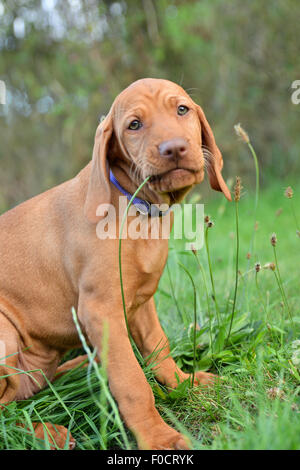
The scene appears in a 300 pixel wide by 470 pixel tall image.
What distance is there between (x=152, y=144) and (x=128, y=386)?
1.19 metres

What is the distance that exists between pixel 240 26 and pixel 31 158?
484 centimetres

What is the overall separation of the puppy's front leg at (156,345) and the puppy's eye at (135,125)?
3.58 feet

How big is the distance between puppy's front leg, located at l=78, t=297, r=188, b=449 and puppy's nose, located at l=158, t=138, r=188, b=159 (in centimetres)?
82

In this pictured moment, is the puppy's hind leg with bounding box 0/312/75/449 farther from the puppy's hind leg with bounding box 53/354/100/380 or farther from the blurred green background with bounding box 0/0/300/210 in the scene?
the blurred green background with bounding box 0/0/300/210

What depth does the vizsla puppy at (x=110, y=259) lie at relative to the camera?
2371 mm

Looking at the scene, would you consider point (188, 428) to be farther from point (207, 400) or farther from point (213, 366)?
point (213, 366)

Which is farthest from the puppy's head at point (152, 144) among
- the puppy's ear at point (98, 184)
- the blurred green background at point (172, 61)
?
the blurred green background at point (172, 61)

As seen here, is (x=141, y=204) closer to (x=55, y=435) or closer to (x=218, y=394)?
(x=218, y=394)

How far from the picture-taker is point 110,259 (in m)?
→ 2.52

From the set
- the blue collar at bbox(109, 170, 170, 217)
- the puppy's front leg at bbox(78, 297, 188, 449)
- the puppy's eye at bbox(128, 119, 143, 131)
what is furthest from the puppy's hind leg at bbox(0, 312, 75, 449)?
the puppy's eye at bbox(128, 119, 143, 131)

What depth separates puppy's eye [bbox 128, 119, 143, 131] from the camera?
255 cm

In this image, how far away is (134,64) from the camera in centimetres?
857
